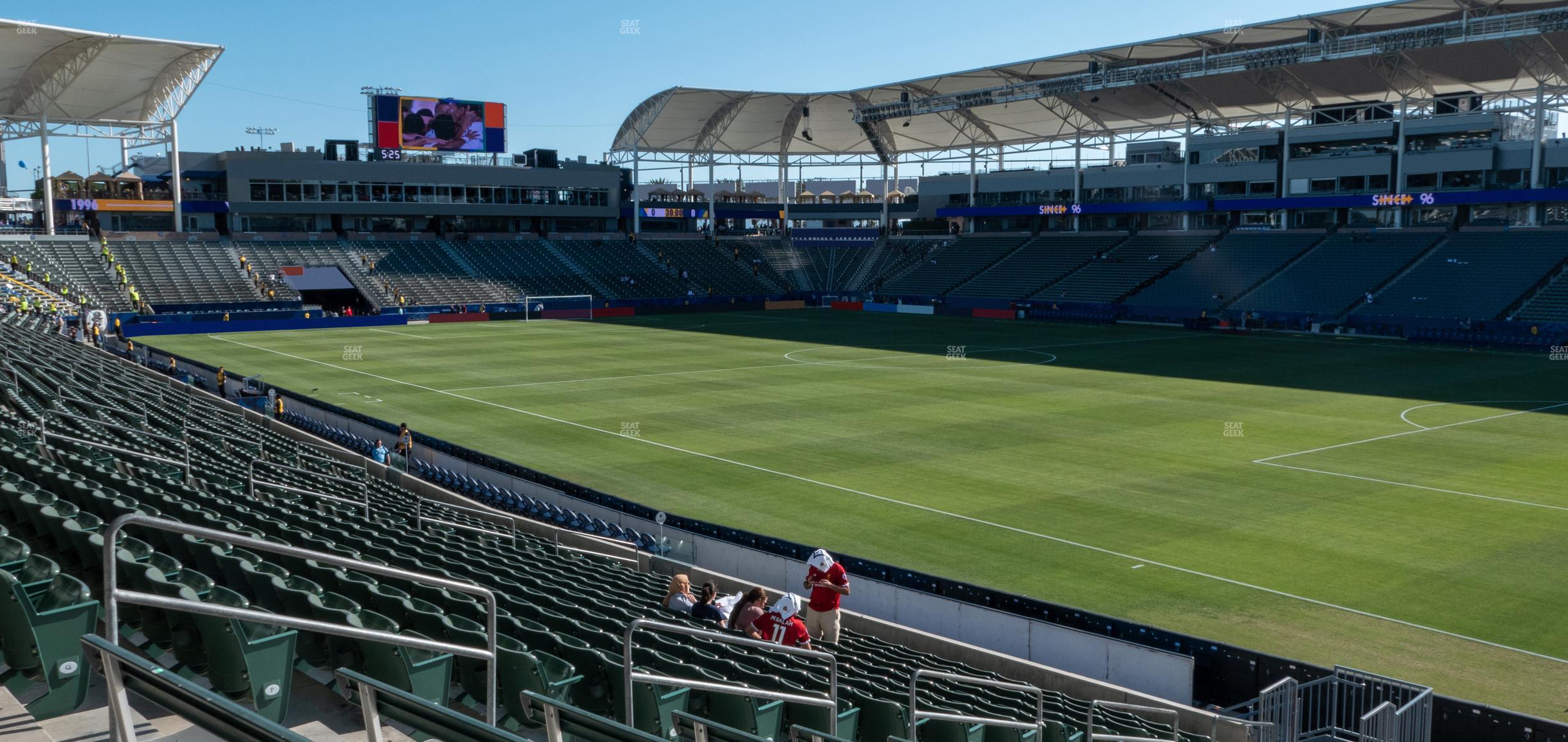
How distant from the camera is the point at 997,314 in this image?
86.1m

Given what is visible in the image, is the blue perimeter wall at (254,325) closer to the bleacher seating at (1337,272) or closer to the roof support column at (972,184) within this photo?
the roof support column at (972,184)

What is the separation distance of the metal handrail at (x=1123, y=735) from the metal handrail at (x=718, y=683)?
2.83 meters

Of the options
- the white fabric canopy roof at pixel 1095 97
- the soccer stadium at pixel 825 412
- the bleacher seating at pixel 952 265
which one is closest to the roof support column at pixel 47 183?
the soccer stadium at pixel 825 412

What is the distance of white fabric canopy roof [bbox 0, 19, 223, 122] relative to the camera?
66.9 metres

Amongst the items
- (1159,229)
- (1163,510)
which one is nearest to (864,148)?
(1159,229)

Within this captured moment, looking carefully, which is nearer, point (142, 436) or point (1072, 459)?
point (142, 436)

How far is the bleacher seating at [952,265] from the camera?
318 ft

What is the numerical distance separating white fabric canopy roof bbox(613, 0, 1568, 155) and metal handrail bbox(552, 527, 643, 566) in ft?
180

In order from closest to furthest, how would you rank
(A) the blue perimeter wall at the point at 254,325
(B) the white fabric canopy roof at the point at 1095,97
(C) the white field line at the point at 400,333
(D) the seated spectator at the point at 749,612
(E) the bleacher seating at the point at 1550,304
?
(D) the seated spectator at the point at 749,612 < (E) the bleacher seating at the point at 1550,304 < (B) the white fabric canopy roof at the point at 1095,97 < (C) the white field line at the point at 400,333 < (A) the blue perimeter wall at the point at 254,325

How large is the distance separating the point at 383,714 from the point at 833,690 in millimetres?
4962

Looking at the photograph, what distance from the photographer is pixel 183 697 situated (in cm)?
390

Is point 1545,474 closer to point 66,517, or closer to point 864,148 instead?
point 66,517

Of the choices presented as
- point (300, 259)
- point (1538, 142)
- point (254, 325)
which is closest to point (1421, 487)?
point (1538, 142)

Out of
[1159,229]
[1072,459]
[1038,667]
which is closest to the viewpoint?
[1038,667]
